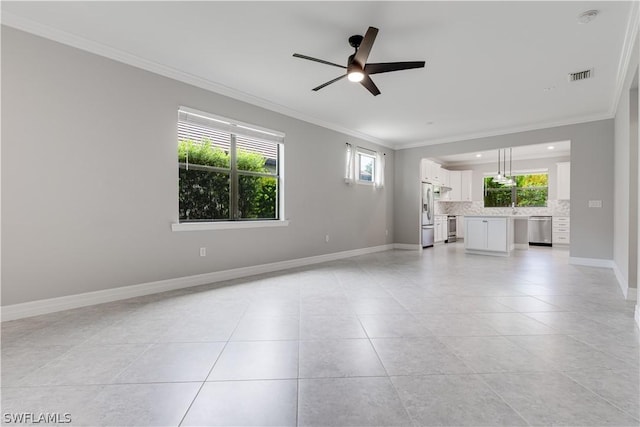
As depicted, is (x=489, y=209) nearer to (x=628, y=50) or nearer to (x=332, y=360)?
(x=628, y=50)

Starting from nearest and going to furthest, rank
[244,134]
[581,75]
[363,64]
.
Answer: [363,64] → [581,75] → [244,134]

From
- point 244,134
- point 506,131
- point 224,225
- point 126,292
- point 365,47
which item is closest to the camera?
point 365,47

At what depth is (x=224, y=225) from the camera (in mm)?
4309

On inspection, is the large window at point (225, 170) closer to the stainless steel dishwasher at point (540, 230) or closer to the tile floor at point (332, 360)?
the tile floor at point (332, 360)

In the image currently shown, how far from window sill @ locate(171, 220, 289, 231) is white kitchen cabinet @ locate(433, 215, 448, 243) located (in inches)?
220

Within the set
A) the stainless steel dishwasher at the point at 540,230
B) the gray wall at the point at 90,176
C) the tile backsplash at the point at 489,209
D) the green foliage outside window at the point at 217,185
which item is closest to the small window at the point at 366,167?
the green foliage outside window at the point at 217,185

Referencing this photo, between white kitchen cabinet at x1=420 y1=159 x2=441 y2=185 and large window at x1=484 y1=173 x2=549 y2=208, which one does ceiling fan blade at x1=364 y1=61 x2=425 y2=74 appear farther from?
large window at x1=484 y1=173 x2=549 y2=208

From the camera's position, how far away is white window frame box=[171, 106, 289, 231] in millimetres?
3931

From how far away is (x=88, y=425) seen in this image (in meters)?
1.38

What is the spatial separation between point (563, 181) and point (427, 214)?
14.4ft

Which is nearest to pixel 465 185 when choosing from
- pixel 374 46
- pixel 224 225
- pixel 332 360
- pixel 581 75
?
pixel 581 75

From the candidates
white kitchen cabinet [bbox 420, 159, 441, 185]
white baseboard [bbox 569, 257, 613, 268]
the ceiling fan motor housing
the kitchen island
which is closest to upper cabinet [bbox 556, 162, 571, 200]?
the kitchen island

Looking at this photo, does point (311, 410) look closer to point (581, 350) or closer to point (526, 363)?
point (526, 363)

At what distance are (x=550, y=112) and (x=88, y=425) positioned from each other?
6.94 meters
